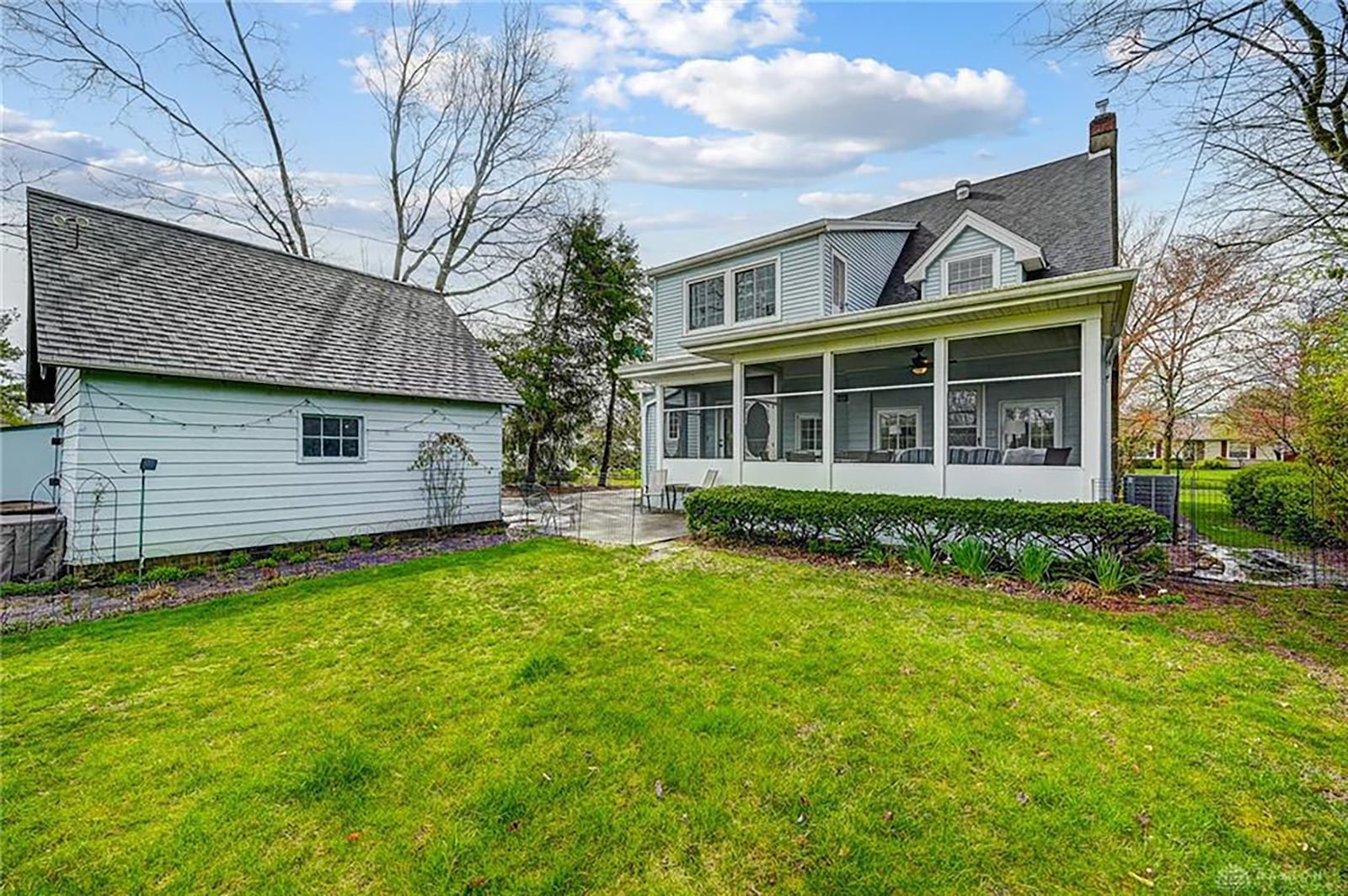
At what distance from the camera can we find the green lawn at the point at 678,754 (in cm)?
229

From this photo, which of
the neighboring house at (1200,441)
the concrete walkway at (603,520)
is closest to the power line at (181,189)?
the concrete walkway at (603,520)

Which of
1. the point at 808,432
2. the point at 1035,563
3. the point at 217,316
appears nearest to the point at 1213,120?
the point at 1035,563

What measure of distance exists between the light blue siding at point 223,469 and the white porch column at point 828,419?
669cm

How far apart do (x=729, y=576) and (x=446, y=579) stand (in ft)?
11.1

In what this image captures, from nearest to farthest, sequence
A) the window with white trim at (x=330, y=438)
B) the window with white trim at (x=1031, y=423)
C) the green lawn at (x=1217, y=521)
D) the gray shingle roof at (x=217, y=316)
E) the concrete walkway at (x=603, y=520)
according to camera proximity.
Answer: the gray shingle roof at (x=217, y=316)
the window with white trim at (x=330, y=438)
the green lawn at (x=1217, y=521)
the concrete walkway at (x=603, y=520)
the window with white trim at (x=1031, y=423)

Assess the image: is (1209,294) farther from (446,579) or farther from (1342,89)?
(446,579)

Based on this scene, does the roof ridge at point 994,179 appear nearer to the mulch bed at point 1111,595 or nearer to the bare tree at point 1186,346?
the bare tree at point 1186,346

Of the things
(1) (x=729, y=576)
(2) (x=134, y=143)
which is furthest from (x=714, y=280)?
(2) (x=134, y=143)

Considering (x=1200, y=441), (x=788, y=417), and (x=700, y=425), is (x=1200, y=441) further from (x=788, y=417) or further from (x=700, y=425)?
(x=700, y=425)

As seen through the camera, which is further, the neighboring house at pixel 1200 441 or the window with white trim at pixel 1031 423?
the neighboring house at pixel 1200 441

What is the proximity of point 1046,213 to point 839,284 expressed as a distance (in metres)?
4.52

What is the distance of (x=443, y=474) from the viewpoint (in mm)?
10430

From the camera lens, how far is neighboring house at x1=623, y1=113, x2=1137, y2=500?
25.7 feet

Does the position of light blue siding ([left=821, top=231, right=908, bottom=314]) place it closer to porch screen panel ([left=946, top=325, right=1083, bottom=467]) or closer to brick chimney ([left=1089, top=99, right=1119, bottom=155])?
porch screen panel ([left=946, top=325, right=1083, bottom=467])
